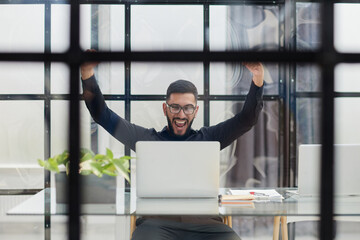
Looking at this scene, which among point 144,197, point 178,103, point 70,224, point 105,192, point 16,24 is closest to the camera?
point 70,224

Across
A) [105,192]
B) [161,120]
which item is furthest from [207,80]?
[105,192]

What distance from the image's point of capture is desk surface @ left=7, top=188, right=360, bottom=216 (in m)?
1.51

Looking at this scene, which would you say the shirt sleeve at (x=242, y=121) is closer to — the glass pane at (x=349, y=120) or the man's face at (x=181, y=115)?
the man's face at (x=181, y=115)

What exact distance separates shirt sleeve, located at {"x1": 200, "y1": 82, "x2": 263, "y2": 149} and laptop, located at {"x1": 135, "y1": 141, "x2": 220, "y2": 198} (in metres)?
1.02

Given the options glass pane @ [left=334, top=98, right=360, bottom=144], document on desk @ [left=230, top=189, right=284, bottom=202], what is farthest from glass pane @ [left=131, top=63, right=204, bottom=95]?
document on desk @ [left=230, top=189, right=284, bottom=202]

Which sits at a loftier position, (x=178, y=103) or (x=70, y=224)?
(x=178, y=103)

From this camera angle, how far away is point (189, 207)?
5.30ft

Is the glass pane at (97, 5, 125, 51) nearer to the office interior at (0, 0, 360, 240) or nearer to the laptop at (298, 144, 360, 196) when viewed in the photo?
the office interior at (0, 0, 360, 240)

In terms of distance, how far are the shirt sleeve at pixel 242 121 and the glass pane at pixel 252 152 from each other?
18.6 inches

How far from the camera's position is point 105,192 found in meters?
1.37

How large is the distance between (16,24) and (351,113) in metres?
2.86

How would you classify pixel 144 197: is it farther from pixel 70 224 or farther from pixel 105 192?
pixel 70 224

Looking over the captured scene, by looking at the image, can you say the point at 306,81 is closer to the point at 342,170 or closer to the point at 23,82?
the point at 342,170

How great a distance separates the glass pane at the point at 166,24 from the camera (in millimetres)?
3396
